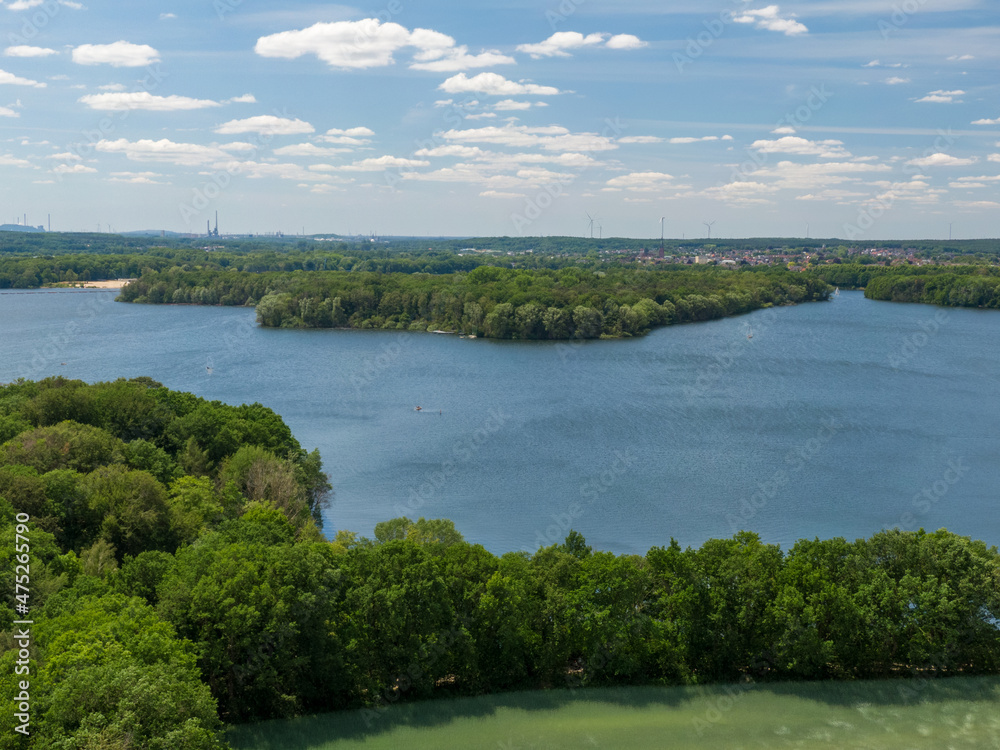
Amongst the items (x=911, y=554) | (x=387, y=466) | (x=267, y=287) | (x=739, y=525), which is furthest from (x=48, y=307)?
(x=911, y=554)

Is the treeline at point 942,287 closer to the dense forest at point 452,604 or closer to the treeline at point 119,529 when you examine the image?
the dense forest at point 452,604

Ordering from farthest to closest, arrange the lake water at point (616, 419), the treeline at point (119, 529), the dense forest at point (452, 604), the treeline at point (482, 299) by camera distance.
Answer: the treeline at point (482, 299), the lake water at point (616, 419), the dense forest at point (452, 604), the treeline at point (119, 529)

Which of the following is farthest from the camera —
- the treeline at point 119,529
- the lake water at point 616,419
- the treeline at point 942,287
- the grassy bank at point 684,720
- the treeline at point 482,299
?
the treeline at point 942,287

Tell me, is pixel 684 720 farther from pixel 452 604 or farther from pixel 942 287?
pixel 942 287

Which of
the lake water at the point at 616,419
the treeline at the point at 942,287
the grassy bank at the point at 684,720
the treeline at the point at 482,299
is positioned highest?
the treeline at the point at 942,287

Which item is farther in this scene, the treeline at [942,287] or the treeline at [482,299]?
the treeline at [942,287]

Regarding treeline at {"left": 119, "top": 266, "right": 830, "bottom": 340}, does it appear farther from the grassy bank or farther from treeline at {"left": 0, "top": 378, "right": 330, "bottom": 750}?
the grassy bank

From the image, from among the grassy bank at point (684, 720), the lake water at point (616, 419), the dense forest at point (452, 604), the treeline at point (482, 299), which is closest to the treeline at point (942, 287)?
the treeline at point (482, 299)
